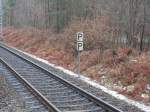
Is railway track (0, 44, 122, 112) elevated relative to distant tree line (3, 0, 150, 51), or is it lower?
lower

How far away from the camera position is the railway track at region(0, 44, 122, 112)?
1128 centimetres

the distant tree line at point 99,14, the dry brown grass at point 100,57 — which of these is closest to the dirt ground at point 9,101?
the dry brown grass at point 100,57

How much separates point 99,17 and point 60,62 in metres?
4.80

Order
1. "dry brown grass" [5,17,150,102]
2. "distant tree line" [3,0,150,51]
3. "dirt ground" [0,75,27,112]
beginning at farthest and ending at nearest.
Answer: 1. "distant tree line" [3,0,150,51]
2. "dry brown grass" [5,17,150,102]
3. "dirt ground" [0,75,27,112]

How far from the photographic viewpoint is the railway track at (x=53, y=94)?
11.3 metres

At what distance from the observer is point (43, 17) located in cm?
4150

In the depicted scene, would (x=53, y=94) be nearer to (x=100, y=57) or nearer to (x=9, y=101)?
(x=9, y=101)

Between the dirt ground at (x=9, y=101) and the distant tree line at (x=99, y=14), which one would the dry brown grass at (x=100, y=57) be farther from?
the dirt ground at (x=9, y=101)

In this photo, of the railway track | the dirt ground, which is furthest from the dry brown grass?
the dirt ground

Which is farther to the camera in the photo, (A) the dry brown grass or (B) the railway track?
(A) the dry brown grass

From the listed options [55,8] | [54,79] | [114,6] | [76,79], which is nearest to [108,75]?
[76,79]

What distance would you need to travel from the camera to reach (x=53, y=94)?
13.4 m

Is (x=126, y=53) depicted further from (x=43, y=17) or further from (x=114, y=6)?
(x=43, y=17)

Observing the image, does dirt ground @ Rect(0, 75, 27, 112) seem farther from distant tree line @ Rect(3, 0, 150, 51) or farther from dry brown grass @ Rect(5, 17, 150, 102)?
distant tree line @ Rect(3, 0, 150, 51)
